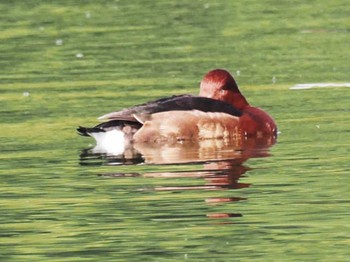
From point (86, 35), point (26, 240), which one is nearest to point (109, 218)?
point (26, 240)

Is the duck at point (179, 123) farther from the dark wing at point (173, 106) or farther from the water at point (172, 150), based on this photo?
the water at point (172, 150)

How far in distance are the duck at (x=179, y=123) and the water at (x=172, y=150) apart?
0.28m

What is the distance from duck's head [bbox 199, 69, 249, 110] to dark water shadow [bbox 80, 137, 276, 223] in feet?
2.09

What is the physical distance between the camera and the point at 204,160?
41.5 ft

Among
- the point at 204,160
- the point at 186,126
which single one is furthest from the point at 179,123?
the point at 204,160

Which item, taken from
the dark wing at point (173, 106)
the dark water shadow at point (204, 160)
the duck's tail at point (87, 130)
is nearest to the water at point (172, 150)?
the dark water shadow at point (204, 160)

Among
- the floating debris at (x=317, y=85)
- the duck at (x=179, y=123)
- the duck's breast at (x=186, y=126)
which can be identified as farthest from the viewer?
the floating debris at (x=317, y=85)

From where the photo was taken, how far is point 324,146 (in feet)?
42.3

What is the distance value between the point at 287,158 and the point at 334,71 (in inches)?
201

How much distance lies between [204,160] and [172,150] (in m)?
0.90

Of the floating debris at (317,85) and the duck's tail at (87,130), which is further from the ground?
the floating debris at (317,85)

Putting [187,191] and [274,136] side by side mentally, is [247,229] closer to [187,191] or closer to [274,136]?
[187,191]

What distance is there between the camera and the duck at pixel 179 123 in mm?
13883

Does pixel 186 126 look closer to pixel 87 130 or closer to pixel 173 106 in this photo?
pixel 173 106
